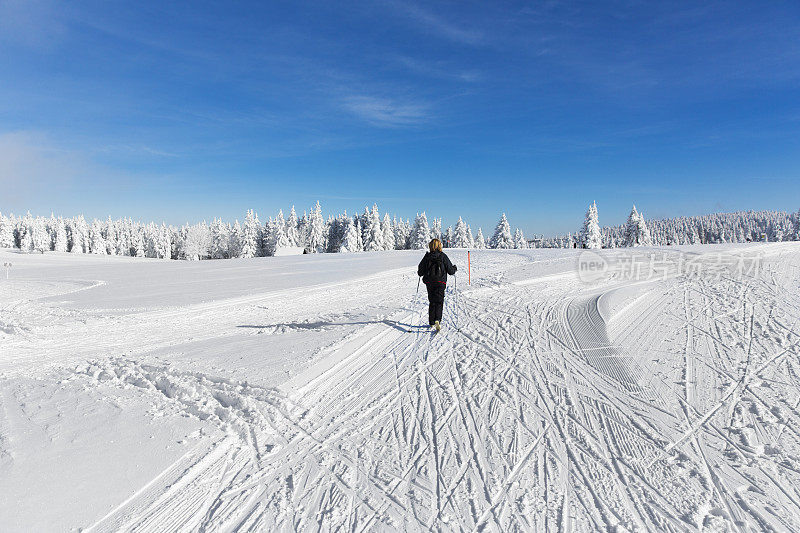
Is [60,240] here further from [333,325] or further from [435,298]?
[435,298]

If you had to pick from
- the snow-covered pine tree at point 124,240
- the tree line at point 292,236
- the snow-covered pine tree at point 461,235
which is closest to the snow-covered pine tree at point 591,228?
the tree line at point 292,236

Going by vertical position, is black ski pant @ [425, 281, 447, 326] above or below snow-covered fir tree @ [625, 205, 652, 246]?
below

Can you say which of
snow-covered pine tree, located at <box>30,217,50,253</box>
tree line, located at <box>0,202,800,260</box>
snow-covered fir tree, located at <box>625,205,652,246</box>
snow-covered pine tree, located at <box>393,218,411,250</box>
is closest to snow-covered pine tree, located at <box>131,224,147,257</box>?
tree line, located at <box>0,202,800,260</box>

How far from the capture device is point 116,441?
3871mm

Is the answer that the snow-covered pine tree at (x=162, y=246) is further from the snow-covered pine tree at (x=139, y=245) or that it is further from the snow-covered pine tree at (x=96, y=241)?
the snow-covered pine tree at (x=96, y=241)

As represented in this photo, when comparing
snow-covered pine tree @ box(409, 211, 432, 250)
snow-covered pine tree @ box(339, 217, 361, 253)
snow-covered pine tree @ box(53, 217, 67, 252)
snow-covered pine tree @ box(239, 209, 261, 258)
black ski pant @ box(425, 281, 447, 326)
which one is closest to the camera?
black ski pant @ box(425, 281, 447, 326)

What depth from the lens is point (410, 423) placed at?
450 cm

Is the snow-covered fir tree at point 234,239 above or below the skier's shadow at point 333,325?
above

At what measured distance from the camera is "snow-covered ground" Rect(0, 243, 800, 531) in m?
3.10

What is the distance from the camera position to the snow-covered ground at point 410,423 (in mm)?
3102

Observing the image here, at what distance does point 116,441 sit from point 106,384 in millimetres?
2208

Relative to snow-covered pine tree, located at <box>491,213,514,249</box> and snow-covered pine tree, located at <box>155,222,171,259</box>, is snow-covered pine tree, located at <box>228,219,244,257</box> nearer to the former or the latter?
snow-covered pine tree, located at <box>155,222,171,259</box>

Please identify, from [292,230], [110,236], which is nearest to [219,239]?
[292,230]

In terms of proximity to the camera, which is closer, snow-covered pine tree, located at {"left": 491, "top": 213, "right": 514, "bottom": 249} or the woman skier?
the woman skier
